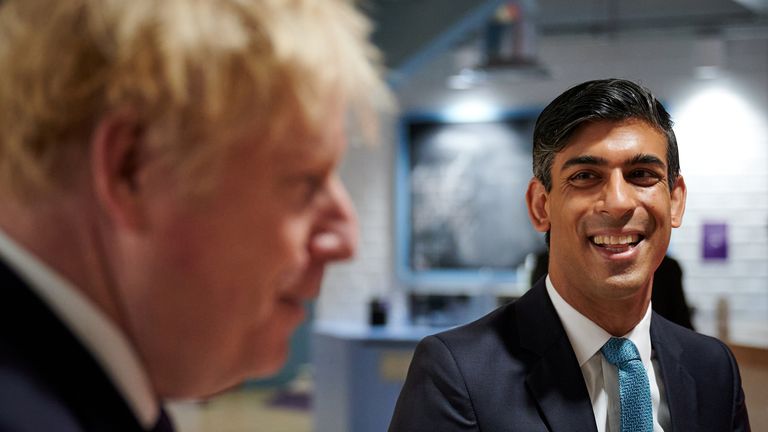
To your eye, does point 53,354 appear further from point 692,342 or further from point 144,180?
point 692,342

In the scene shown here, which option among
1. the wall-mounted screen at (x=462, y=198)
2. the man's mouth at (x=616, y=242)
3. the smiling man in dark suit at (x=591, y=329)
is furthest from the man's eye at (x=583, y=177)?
the wall-mounted screen at (x=462, y=198)

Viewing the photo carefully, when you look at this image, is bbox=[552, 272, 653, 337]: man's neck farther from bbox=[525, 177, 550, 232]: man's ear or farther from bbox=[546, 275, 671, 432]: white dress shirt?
bbox=[525, 177, 550, 232]: man's ear

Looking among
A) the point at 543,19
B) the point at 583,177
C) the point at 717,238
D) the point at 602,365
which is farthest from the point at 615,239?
the point at 543,19

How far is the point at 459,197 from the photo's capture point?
9148mm

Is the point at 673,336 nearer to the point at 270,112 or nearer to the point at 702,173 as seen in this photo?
the point at 270,112

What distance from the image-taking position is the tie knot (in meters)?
1.62

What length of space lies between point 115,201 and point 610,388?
4.23 ft

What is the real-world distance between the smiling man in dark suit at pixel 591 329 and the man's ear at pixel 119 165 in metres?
1.15

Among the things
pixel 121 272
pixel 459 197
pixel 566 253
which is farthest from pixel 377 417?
pixel 121 272

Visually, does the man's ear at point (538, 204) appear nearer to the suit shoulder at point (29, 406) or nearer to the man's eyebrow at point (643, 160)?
the man's eyebrow at point (643, 160)

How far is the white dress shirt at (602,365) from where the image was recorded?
1622 millimetres

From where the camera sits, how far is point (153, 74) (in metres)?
0.49

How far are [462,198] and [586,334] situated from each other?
7.51m

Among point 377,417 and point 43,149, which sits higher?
point 43,149
